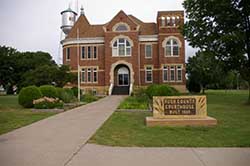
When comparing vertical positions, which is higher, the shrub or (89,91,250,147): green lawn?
the shrub

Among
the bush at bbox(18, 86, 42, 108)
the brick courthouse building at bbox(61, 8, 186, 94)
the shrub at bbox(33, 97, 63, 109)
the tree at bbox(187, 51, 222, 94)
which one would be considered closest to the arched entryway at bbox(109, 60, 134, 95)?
the brick courthouse building at bbox(61, 8, 186, 94)

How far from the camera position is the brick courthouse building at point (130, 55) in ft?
149

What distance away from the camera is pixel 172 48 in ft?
150

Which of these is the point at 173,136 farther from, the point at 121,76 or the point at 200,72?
the point at 200,72

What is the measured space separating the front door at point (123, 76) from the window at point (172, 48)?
21.4 feet

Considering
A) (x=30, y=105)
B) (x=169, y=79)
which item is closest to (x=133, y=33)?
(x=169, y=79)

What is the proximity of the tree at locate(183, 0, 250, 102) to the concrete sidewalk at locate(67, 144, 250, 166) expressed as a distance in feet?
58.7

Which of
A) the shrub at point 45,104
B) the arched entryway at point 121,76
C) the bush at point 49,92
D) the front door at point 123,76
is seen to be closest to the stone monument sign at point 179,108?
the shrub at point 45,104

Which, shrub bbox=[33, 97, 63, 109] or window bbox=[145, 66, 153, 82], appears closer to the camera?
shrub bbox=[33, 97, 63, 109]

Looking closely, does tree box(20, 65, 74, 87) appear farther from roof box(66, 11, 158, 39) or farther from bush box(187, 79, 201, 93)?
bush box(187, 79, 201, 93)

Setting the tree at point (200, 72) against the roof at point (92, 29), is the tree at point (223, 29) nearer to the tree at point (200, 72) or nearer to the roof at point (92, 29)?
the roof at point (92, 29)

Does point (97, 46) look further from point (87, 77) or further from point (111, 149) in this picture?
point (111, 149)

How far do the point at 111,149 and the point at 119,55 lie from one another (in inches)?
1499

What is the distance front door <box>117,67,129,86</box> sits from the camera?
47438 mm
